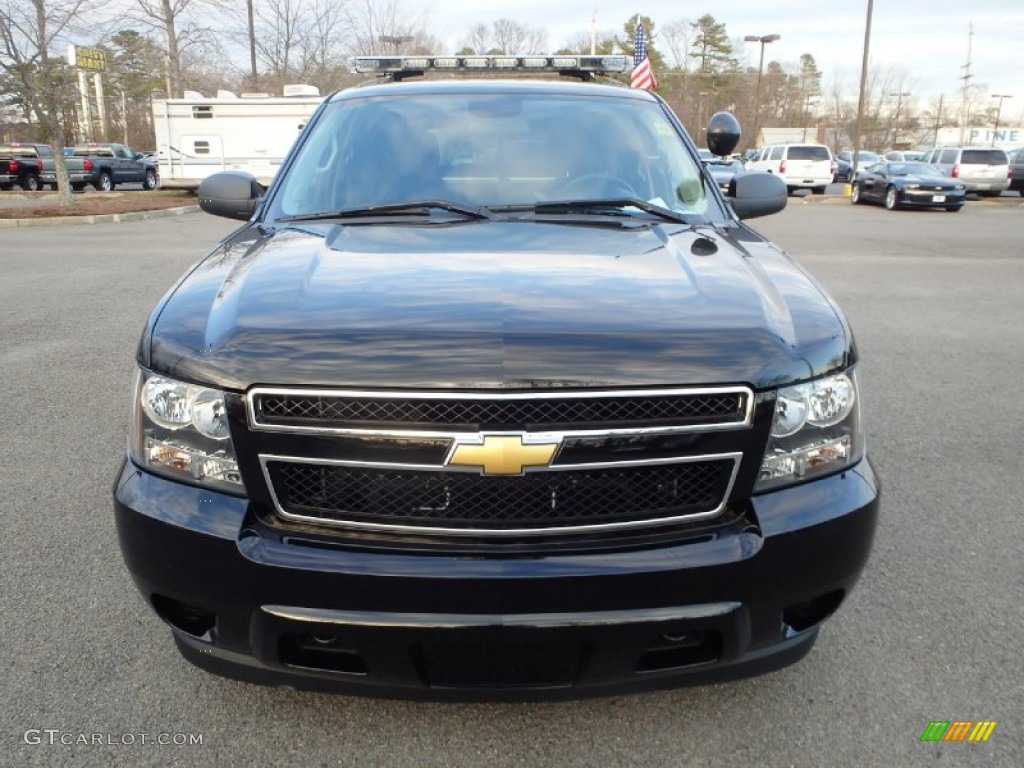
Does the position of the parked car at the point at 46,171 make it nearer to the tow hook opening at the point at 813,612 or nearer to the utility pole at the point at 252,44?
the utility pole at the point at 252,44

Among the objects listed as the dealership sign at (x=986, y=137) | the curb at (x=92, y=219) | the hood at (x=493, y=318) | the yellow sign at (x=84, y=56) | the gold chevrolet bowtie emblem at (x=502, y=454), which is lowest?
the curb at (x=92, y=219)

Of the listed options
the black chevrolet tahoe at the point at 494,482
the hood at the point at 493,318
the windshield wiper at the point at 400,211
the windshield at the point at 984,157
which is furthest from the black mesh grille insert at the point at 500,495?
the windshield at the point at 984,157

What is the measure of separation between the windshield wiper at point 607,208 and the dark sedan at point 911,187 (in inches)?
923

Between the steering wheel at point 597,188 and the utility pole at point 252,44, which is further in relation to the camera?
the utility pole at point 252,44

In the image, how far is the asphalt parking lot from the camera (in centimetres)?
225

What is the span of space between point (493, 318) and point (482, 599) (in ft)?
2.13

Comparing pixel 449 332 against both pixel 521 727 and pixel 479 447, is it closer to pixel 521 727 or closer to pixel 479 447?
pixel 479 447

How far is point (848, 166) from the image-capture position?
46.8 metres

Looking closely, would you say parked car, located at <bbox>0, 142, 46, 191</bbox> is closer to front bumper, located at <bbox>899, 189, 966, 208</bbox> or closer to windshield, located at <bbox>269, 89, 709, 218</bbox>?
front bumper, located at <bbox>899, 189, 966, 208</bbox>

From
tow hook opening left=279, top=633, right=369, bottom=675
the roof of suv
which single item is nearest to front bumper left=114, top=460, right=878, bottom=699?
tow hook opening left=279, top=633, right=369, bottom=675

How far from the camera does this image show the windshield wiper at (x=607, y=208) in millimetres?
3074

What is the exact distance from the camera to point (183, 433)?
6.79 feet

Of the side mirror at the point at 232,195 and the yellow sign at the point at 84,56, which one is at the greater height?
the yellow sign at the point at 84,56

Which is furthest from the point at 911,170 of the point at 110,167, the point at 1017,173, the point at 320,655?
the point at 110,167
